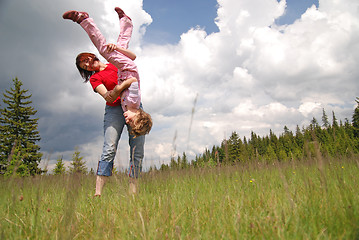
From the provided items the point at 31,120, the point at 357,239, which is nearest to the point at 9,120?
the point at 31,120

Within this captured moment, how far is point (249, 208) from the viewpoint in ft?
6.77

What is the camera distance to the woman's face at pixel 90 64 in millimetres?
3369

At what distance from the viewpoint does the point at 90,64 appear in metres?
3.40

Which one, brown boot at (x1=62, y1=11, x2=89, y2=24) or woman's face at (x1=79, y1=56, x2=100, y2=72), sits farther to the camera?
woman's face at (x1=79, y1=56, x2=100, y2=72)

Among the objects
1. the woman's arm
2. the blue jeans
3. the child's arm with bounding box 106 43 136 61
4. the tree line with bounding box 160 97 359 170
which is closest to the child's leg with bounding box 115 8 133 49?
the child's arm with bounding box 106 43 136 61

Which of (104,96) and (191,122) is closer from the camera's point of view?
(191,122)

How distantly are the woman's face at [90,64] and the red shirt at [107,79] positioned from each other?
0.12 metres

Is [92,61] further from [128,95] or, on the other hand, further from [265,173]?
[265,173]

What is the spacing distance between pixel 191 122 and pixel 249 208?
1.07m

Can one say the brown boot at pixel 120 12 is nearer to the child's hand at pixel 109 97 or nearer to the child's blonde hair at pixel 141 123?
the child's hand at pixel 109 97

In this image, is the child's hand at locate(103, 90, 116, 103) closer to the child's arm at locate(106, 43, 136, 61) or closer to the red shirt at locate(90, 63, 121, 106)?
the red shirt at locate(90, 63, 121, 106)

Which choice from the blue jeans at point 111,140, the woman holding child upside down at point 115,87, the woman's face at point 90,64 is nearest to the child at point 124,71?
the woman holding child upside down at point 115,87

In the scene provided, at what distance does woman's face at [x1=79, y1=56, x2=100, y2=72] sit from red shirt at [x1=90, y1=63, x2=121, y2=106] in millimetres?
115

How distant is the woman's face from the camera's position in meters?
3.37
